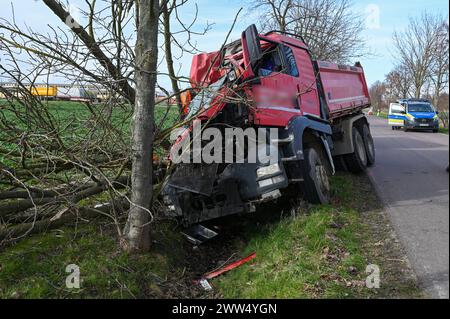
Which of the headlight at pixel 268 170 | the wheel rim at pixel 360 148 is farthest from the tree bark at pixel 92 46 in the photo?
the wheel rim at pixel 360 148

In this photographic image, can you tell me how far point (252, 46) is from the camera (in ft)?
18.1

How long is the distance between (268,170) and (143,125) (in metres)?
1.76

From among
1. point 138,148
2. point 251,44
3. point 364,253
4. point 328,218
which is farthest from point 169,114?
point 364,253

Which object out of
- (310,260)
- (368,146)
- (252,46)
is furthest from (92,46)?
(368,146)

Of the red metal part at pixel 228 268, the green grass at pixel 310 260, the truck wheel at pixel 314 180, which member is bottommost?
the red metal part at pixel 228 268

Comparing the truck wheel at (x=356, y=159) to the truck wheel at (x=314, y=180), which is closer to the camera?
the truck wheel at (x=314, y=180)

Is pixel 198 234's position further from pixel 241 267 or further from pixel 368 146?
pixel 368 146

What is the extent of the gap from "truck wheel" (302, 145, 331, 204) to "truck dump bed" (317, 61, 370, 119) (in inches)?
78.3

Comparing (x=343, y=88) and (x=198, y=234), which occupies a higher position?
(x=343, y=88)

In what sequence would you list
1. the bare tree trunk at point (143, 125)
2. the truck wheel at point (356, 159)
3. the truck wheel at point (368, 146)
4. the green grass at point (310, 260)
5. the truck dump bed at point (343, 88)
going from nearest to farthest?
1. the green grass at point (310, 260)
2. the bare tree trunk at point (143, 125)
3. the truck dump bed at point (343, 88)
4. the truck wheel at point (356, 159)
5. the truck wheel at point (368, 146)

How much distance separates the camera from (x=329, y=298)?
371 centimetres

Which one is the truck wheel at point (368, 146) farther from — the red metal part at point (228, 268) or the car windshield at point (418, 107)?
the car windshield at point (418, 107)

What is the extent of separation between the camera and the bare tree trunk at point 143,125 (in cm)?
467
